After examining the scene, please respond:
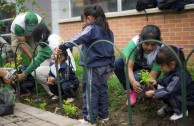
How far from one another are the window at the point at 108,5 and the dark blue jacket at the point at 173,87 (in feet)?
11.2

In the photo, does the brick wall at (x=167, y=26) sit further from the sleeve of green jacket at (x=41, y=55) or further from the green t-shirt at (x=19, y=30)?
the sleeve of green jacket at (x=41, y=55)

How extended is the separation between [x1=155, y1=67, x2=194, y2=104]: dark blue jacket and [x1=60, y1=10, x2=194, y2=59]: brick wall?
2427 mm

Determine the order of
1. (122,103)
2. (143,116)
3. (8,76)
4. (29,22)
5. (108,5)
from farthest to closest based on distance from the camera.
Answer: (108,5) < (29,22) < (122,103) < (8,76) < (143,116)

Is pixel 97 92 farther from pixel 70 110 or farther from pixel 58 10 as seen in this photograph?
pixel 58 10

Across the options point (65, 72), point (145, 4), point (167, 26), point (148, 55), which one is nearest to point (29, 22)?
point (65, 72)

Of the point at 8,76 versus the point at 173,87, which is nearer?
the point at 173,87

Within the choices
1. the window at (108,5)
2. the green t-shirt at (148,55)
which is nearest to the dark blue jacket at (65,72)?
the green t-shirt at (148,55)

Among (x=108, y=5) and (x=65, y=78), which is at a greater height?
(x=108, y=5)

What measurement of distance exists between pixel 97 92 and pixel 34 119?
2.39 ft

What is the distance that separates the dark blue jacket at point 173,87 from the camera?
2650 mm

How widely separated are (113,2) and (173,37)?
1753 millimetres

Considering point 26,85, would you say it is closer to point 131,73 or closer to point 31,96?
point 31,96

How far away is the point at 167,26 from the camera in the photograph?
210 inches

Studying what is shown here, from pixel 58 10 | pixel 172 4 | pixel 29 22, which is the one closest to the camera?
pixel 29 22
